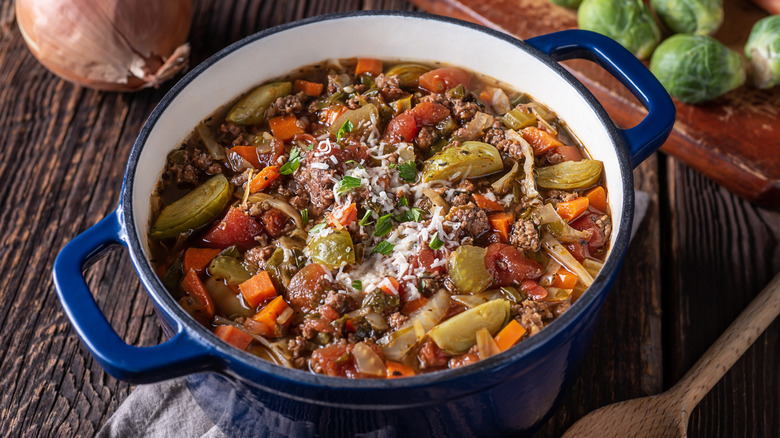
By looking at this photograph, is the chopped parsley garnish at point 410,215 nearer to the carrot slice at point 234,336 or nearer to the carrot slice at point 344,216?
the carrot slice at point 344,216

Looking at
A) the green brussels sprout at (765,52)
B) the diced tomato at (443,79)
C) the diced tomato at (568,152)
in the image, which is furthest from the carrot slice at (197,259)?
the green brussels sprout at (765,52)

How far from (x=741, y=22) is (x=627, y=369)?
310 centimetres

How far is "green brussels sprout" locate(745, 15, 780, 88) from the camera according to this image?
4848 millimetres

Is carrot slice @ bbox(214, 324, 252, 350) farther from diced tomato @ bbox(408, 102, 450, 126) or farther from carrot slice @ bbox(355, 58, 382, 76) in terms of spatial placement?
carrot slice @ bbox(355, 58, 382, 76)

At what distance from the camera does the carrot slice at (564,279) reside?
10.9ft

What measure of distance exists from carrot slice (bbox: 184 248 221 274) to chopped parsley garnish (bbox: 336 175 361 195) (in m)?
0.66

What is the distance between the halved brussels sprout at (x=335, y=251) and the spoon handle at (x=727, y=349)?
5.83 ft

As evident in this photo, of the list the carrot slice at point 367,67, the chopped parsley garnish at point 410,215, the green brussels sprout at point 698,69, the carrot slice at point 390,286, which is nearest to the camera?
the carrot slice at point 390,286

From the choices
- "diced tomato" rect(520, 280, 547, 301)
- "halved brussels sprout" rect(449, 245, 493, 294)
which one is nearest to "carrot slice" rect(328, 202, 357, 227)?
"halved brussels sprout" rect(449, 245, 493, 294)

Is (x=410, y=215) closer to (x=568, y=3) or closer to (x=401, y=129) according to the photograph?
(x=401, y=129)

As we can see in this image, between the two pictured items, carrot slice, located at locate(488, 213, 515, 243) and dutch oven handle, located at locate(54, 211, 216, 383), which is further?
carrot slice, located at locate(488, 213, 515, 243)

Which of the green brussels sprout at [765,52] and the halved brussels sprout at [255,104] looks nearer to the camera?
the halved brussels sprout at [255,104]

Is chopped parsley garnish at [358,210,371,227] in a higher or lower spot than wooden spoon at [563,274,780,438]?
higher

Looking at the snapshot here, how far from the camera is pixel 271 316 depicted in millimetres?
3182
